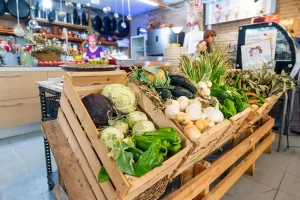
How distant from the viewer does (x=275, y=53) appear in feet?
8.21

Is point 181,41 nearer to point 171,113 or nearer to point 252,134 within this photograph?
point 252,134

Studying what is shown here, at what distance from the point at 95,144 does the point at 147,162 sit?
0.74 ft

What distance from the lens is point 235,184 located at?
5.57 ft

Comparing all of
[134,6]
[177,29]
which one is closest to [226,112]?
[177,29]

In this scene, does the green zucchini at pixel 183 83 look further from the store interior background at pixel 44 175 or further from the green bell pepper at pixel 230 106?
the store interior background at pixel 44 175

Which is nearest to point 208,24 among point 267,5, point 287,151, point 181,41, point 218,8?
point 218,8

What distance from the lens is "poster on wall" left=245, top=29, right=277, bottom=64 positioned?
8.18 ft

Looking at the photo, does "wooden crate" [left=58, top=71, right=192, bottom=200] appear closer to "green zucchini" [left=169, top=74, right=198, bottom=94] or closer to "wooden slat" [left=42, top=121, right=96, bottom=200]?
"wooden slat" [left=42, top=121, right=96, bottom=200]

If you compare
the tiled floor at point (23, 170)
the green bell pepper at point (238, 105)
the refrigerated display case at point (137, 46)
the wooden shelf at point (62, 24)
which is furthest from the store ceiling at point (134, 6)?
the green bell pepper at point (238, 105)

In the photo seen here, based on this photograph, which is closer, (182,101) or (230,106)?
(182,101)

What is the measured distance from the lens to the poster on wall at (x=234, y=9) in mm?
4040

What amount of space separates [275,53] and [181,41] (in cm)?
328

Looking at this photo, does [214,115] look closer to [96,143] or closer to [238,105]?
[238,105]

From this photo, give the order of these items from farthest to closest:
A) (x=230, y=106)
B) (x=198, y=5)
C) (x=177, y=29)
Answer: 1. (x=177, y=29)
2. (x=198, y=5)
3. (x=230, y=106)
